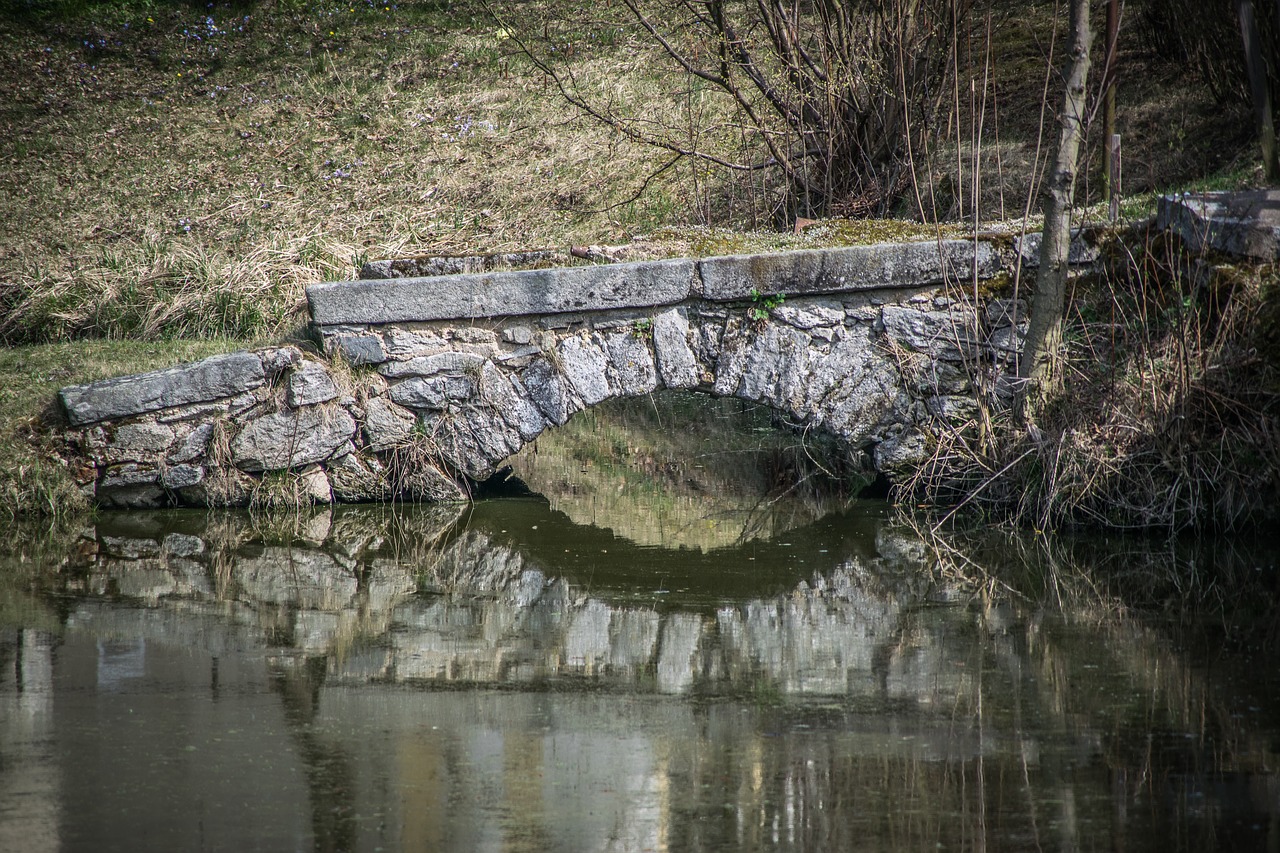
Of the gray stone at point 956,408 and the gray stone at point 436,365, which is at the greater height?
the gray stone at point 436,365

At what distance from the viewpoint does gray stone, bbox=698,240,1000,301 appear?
616 cm

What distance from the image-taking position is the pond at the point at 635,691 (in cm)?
278

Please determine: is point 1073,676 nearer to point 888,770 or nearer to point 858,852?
point 888,770

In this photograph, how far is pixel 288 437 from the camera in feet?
21.4

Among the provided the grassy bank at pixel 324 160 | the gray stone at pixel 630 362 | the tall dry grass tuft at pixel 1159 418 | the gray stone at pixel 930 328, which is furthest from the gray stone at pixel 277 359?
the tall dry grass tuft at pixel 1159 418

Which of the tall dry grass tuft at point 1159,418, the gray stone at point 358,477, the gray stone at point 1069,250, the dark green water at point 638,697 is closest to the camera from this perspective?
the dark green water at point 638,697

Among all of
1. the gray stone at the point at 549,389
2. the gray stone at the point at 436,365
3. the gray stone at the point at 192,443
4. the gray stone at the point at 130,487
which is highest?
the gray stone at the point at 436,365

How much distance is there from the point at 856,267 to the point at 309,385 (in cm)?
314

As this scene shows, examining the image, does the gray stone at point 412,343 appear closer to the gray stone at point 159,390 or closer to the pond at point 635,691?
the gray stone at point 159,390

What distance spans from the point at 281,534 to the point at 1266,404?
5014mm

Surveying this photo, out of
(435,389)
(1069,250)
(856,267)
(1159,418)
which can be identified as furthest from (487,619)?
(1069,250)

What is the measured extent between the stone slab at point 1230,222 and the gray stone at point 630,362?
2.85 meters

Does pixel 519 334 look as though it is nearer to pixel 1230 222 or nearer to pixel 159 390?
pixel 159 390

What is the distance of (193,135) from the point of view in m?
12.4
